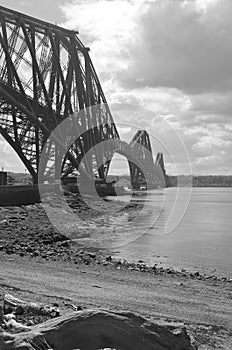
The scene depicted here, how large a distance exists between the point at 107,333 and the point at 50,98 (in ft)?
218

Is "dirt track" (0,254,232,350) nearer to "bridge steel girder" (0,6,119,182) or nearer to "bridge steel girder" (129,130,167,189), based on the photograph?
"bridge steel girder" (0,6,119,182)

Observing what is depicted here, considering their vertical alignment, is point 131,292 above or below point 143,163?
below

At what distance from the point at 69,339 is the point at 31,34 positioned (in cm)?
6355

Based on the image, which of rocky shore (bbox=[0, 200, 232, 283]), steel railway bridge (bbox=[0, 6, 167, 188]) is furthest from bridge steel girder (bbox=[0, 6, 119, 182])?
rocky shore (bbox=[0, 200, 232, 283])

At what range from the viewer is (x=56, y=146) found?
70.3 m

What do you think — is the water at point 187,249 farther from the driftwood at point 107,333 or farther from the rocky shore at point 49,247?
the driftwood at point 107,333

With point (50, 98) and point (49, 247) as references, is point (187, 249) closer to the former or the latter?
point (49, 247)

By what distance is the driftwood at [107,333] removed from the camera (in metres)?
6.98

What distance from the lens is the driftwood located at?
22.9 feet

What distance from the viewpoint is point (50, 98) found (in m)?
71.4

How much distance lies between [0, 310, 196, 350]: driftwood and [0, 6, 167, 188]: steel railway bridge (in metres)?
51.9

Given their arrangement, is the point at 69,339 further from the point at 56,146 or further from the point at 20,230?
the point at 56,146

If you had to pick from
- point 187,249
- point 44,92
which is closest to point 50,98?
point 44,92

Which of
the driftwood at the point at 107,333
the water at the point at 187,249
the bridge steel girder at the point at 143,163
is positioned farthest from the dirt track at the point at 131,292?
the bridge steel girder at the point at 143,163
